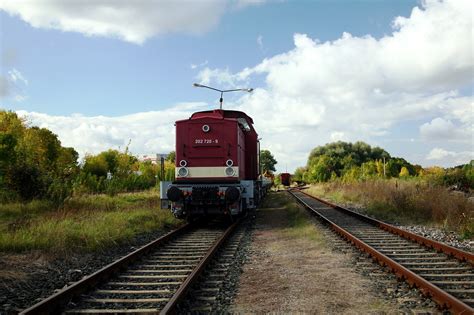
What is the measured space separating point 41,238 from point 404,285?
7.04 meters

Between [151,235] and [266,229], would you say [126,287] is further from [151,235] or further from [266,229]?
[266,229]

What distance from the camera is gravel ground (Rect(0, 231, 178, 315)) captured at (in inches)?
225

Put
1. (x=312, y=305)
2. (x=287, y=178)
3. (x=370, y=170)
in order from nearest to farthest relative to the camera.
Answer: (x=312, y=305) → (x=370, y=170) → (x=287, y=178)

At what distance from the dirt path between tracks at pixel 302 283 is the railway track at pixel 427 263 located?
0.60 metres

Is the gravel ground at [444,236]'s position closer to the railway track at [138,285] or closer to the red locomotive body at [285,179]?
the railway track at [138,285]

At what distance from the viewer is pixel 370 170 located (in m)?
55.3

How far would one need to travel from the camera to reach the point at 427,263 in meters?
7.58

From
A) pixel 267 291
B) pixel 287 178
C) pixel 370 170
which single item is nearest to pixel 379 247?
pixel 267 291

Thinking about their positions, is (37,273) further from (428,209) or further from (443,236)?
(428,209)

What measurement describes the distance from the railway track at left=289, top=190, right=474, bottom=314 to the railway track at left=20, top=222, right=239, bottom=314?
309 cm

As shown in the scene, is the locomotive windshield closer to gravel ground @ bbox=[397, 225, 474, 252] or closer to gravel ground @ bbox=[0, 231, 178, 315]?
gravel ground @ bbox=[397, 225, 474, 252]

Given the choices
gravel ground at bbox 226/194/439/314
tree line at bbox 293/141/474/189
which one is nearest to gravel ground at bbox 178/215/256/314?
gravel ground at bbox 226/194/439/314

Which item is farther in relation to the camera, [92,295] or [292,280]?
[292,280]

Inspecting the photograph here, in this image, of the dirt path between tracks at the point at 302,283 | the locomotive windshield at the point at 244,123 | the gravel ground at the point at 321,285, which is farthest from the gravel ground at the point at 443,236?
the locomotive windshield at the point at 244,123
